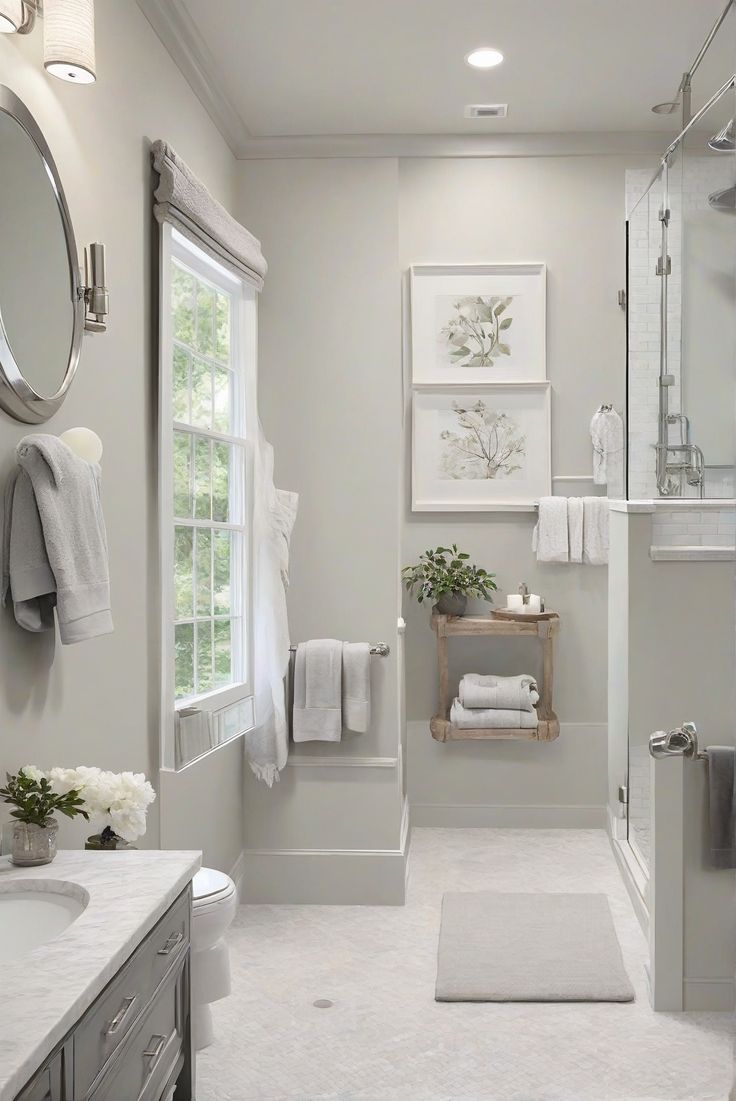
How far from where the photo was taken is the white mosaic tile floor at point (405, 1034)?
2.45m

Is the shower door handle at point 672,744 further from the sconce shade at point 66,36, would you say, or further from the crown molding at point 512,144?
the crown molding at point 512,144

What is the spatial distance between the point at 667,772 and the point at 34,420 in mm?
1882

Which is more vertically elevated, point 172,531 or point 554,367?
point 554,367

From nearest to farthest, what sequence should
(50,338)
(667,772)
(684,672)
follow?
(50,338) → (667,772) → (684,672)

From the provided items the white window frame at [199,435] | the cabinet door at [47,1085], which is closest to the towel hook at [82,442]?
the white window frame at [199,435]

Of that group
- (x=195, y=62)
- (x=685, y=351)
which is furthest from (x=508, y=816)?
(x=195, y=62)

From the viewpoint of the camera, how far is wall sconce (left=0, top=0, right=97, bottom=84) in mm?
1940

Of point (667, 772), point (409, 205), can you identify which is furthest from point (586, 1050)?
point (409, 205)

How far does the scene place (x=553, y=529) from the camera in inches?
169

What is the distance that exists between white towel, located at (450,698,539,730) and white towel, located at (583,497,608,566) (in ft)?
2.33

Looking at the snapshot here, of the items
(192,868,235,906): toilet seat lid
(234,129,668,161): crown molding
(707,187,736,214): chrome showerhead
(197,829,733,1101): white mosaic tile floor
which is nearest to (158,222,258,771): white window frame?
(192,868,235,906): toilet seat lid

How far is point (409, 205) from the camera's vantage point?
4414mm

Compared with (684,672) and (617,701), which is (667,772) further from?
(617,701)

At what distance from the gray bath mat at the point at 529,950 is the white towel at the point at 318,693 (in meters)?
0.75
